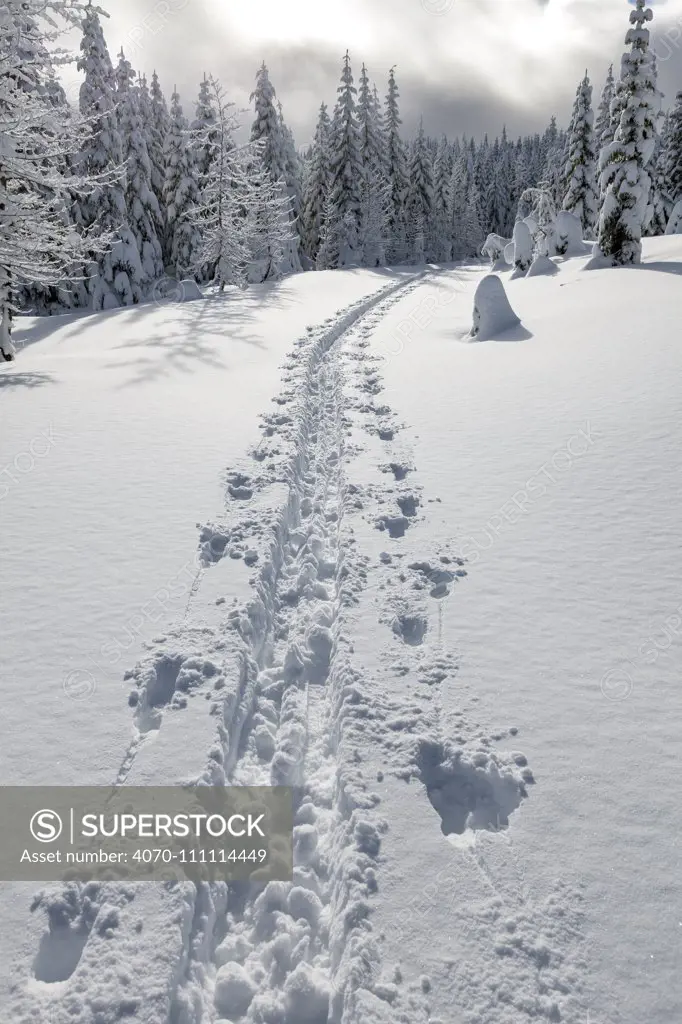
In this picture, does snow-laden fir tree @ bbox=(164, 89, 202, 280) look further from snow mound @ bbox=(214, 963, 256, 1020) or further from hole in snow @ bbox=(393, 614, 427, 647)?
snow mound @ bbox=(214, 963, 256, 1020)

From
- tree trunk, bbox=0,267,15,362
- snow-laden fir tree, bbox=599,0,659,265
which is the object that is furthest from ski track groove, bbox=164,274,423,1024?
snow-laden fir tree, bbox=599,0,659,265

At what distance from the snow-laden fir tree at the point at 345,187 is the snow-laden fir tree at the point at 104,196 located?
17.3 meters

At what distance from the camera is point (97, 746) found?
12.4 feet

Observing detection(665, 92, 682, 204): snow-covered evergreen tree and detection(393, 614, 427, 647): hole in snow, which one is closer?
detection(393, 614, 427, 647): hole in snow

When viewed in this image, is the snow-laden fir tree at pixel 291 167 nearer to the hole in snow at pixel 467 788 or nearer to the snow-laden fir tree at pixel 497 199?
the hole in snow at pixel 467 788

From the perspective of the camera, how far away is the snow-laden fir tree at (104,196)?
26719 millimetres

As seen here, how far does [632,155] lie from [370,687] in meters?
25.4

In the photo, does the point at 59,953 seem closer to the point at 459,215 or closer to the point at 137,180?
the point at 137,180

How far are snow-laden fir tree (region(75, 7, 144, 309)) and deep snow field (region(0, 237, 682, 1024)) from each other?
21.8 metres

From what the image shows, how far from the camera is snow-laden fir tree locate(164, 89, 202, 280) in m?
35.2

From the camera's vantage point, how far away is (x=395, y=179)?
53.6 meters

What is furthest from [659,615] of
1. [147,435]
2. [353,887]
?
[147,435]

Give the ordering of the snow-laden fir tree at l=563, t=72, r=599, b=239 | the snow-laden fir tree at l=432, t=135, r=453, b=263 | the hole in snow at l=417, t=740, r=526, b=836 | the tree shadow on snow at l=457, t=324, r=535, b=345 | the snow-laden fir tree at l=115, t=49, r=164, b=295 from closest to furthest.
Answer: the hole in snow at l=417, t=740, r=526, b=836 < the tree shadow on snow at l=457, t=324, r=535, b=345 < the snow-laden fir tree at l=115, t=49, r=164, b=295 < the snow-laden fir tree at l=563, t=72, r=599, b=239 < the snow-laden fir tree at l=432, t=135, r=453, b=263

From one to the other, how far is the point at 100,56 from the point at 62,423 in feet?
A: 87.4
